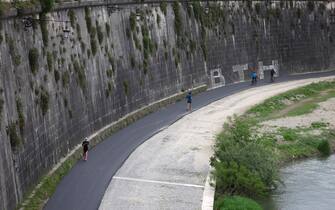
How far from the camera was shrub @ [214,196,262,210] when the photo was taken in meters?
26.2

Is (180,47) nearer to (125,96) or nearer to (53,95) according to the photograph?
(125,96)

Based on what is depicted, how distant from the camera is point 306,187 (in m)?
32.6

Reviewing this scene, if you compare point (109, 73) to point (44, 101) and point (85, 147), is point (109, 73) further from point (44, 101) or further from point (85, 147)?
point (44, 101)

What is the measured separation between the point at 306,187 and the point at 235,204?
7398 mm

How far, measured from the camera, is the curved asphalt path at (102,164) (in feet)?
82.1

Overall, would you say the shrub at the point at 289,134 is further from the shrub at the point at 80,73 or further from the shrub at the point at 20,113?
the shrub at the point at 20,113

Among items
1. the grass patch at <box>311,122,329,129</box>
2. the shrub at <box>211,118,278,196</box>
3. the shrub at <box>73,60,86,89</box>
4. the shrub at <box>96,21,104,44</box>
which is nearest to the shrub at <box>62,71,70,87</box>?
the shrub at <box>73,60,86,89</box>

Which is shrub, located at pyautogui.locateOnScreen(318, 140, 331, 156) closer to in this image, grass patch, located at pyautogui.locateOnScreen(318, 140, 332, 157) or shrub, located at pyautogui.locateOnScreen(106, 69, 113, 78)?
grass patch, located at pyautogui.locateOnScreen(318, 140, 332, 157)

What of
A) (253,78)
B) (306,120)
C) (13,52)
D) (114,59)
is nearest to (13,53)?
(13,52)

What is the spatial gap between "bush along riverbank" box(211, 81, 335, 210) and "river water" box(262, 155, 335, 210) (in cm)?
68

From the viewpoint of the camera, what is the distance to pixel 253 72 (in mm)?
63031

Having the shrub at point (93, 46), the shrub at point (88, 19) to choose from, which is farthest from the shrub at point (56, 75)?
the shrub at point (88, 19)

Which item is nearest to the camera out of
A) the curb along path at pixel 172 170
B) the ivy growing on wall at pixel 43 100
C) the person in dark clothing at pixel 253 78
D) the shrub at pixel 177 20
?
the curb along path at pixel 172 170

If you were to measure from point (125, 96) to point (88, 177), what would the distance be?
13.1 metres
